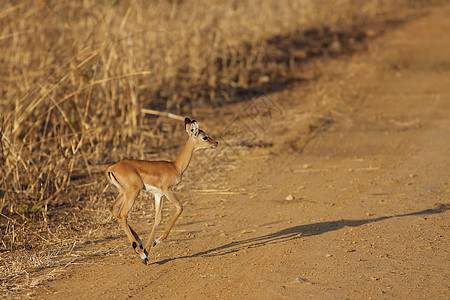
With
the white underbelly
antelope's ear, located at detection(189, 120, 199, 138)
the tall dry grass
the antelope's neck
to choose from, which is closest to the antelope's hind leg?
the white underbelly

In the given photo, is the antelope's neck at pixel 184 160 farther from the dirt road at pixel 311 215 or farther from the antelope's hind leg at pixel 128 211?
the dirt road at pixel 311 215

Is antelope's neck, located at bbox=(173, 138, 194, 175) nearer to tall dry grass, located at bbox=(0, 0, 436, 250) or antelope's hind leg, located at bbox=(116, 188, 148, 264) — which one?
antelope's hind leg, located at bbox=(116, 188, 148, 264)

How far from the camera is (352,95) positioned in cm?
1092

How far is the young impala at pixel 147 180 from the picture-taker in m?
4.29

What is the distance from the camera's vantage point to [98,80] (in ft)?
25.3

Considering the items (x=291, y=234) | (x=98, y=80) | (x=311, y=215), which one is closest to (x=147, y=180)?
(x=291, y=234)

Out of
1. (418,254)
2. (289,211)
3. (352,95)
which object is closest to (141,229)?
(289,211)

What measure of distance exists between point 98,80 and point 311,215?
3.60 metres

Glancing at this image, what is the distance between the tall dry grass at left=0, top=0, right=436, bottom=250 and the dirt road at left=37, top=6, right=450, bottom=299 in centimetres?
113

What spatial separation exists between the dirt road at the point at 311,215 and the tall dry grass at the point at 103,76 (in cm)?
113

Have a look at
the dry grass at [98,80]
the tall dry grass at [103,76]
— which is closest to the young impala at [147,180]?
the dry grass at [98,80]

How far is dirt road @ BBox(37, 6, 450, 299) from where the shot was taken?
4129 mm

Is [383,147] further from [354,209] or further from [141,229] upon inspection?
[141,229]

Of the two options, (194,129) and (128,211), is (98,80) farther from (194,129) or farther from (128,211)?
(128,211)
